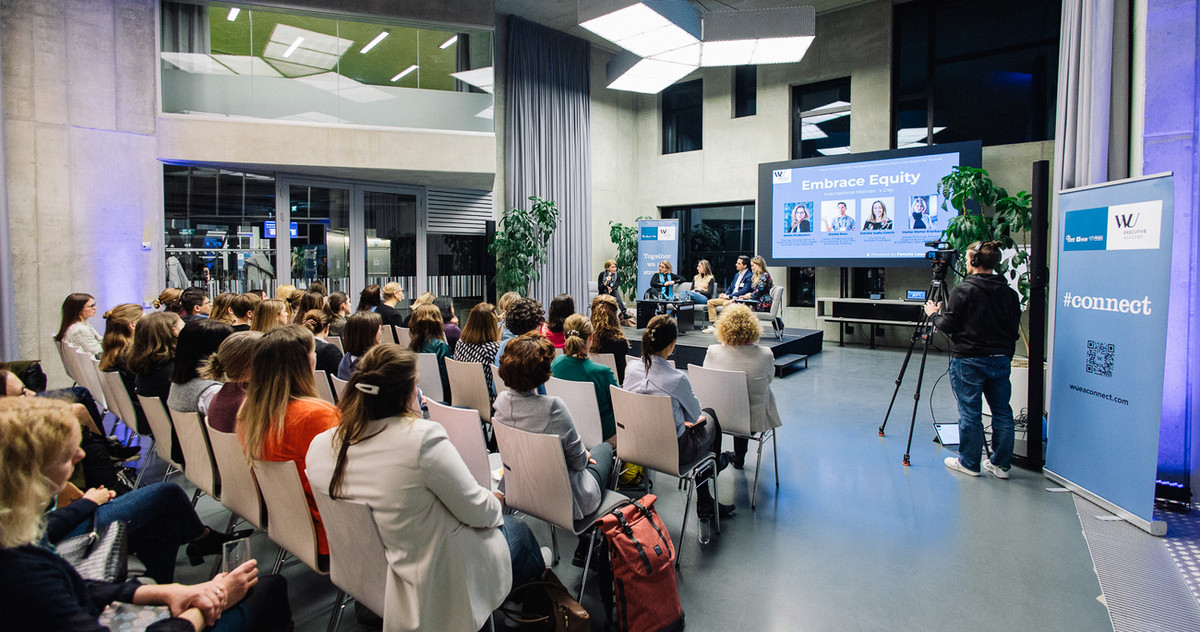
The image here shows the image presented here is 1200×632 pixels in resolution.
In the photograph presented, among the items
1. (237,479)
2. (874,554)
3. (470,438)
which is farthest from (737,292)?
(237,479)

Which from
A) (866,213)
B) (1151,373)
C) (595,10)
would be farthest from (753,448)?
(866,213)

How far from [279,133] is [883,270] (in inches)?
Answer: 360

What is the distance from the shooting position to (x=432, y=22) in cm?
860

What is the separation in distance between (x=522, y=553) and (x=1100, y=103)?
4494 millimetres

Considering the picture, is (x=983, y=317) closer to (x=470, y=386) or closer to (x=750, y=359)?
(x=750, y=359)

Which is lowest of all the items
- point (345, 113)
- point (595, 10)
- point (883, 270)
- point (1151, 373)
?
point (1151, 373)

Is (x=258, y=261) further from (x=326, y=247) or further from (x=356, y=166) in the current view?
(x=356, y=166)

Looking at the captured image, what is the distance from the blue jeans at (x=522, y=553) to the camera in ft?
7.05

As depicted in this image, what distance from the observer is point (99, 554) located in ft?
5.52

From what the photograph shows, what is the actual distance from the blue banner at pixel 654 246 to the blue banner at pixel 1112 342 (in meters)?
8.01

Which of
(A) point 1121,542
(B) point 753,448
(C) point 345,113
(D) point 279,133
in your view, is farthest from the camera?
(C) point 345,113

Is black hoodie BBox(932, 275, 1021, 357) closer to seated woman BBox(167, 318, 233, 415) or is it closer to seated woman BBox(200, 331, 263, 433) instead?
Answer: seated woman BBox(200, 331, 263, 433)

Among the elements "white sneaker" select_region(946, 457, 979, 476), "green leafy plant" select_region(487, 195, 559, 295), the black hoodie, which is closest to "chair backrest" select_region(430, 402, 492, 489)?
the black hoodie

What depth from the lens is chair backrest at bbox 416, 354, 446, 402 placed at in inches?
167
